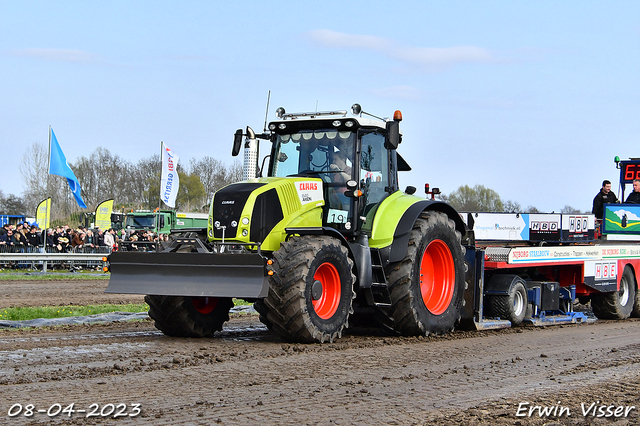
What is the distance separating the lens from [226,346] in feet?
29.5

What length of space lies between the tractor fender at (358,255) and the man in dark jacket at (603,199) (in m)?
7.75

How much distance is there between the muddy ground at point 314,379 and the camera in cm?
554

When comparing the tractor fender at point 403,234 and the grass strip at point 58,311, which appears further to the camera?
the grass strip at point 58,311

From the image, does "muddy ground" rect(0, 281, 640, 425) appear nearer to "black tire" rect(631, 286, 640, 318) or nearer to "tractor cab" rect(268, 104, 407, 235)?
"tractor cab" rect(268, 104, 407, 235)

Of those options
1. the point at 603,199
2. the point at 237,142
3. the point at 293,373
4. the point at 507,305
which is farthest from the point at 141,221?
the point at 293,373

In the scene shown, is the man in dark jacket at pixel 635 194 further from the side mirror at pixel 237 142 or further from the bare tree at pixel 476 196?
the bare tree at pixel 476 196

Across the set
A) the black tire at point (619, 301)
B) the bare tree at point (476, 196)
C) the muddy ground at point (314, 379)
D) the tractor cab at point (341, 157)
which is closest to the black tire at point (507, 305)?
the muddy ground at point (314, 379)

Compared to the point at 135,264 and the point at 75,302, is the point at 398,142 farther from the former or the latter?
the point at 75,302

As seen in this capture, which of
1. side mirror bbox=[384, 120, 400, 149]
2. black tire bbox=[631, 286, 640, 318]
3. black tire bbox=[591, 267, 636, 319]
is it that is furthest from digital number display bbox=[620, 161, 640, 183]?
side mirror bbox=[384, 120, 400, 149]

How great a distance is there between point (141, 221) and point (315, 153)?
30.0m

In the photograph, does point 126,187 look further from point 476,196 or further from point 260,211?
point 260,211

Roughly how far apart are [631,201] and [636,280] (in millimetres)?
1964

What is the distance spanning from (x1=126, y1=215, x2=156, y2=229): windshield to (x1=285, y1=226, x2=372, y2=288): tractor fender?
3001 centimetres
